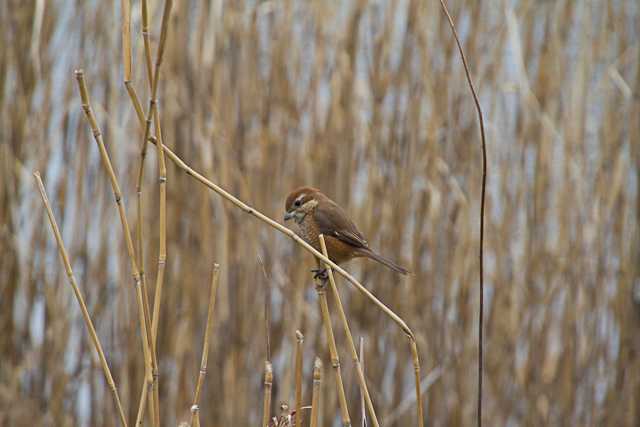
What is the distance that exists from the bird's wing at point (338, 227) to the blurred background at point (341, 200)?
45 centimetres

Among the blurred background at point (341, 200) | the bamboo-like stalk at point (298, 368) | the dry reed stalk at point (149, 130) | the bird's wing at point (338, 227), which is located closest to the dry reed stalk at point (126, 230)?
the dry reed stalk at point (149, 130)

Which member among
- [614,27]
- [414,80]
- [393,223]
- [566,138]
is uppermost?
[614,27]

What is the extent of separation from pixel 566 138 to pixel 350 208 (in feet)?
1.92

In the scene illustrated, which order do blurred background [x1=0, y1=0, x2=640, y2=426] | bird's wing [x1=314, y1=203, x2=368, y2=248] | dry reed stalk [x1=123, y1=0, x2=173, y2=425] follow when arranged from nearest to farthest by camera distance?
dry reed stalk [x1=123, y1=0, x2=173, y2=425], bird's wing [x1=314, y1=203, x2=368, y2=248], blurred background [x1=0, y1=0, x2=640, y2=426]

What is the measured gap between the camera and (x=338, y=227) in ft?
4.68

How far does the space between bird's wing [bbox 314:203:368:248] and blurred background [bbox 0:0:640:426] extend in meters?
0.45

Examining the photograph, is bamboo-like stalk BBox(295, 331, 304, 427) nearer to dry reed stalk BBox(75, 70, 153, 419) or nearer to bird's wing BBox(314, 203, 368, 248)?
dry reed stalk BBox(75, 70, 153, 419)

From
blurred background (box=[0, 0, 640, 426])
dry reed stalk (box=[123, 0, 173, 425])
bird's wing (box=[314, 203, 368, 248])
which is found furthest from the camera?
blurred background (box=[0, 0, 640, 426])

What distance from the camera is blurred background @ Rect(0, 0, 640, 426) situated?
1.96 metres

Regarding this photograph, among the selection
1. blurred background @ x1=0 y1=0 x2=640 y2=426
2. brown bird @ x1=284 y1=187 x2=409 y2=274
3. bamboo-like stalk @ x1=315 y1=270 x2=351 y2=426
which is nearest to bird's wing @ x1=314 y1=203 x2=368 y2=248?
brown bird @ x1=284 y1=187 x2=409 y2=274

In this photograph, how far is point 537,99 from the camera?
214 centimetres

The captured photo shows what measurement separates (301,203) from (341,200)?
557mm

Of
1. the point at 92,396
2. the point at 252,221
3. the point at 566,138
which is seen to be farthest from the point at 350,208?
the point at 92,396

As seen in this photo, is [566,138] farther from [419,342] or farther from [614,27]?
[419,342]
